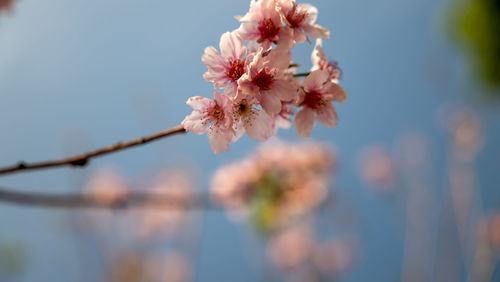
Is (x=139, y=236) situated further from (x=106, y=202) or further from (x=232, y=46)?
(x=232, y=46)

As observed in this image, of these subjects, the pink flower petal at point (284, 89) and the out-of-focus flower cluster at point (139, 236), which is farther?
the out-of-focus flower cluster at point (139, 236)

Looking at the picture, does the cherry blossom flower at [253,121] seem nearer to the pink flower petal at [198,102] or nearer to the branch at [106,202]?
the pink flower petal at [198,102]

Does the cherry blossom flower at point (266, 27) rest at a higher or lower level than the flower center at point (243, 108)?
higher

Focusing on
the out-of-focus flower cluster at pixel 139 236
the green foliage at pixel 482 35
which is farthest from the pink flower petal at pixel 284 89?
the green foliage at pixel 482 35

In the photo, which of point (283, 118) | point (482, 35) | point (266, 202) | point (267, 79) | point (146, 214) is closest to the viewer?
point (267, 79)

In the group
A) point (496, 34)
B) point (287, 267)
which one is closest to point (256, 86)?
point (287, 267)

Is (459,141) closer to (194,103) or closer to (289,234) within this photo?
(289,234)

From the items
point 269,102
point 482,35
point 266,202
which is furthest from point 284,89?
point 482,35
